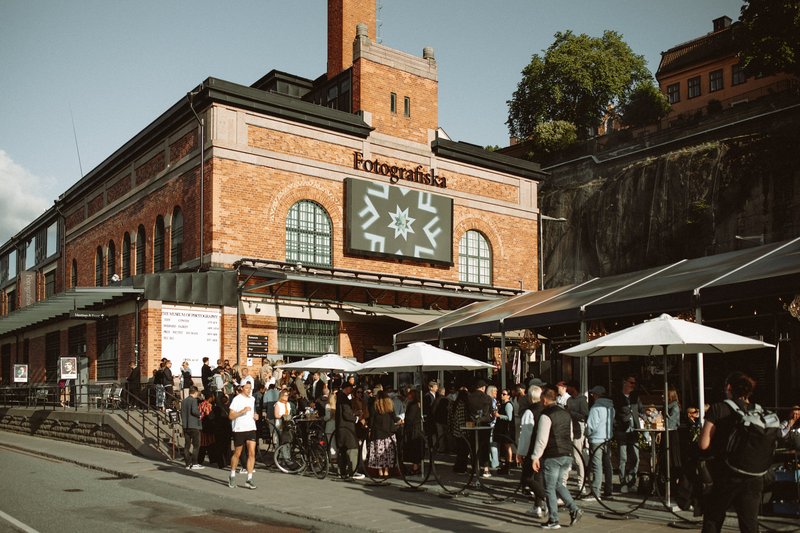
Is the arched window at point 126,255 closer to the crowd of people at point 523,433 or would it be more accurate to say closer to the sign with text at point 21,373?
the sign with text at point 21,373

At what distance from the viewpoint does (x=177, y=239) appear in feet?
93.2

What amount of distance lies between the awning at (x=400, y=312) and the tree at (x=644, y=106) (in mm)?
33354

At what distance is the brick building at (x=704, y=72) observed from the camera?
207 feet

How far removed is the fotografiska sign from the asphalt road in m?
16.1

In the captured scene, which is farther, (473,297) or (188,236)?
(473,297)

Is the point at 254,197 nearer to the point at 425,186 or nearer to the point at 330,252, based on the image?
the point at 330,252

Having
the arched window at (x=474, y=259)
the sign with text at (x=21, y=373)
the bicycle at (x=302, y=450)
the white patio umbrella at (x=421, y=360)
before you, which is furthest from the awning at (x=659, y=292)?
the sign with text at (x=21, y=373)

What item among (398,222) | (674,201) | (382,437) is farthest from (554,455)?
(674,201)

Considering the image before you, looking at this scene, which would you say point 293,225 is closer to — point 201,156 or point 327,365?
point 201,156

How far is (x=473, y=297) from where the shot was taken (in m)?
31.8

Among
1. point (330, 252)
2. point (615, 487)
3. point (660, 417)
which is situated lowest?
point (615, 487)

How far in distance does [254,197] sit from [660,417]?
17.0 metres

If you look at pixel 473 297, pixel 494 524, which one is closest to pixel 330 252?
pixel 473 297

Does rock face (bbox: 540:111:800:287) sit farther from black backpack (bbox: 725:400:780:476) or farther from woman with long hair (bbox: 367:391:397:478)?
black backpack (bbox: 725:400:780:476)
